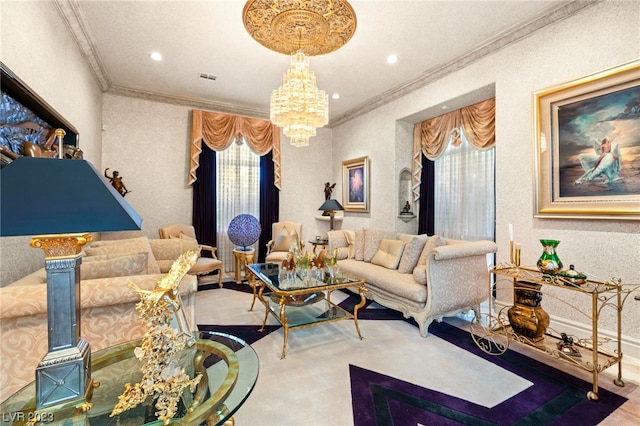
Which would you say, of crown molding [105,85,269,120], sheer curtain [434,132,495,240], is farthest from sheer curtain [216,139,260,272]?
sheer curtain [434,132,495,240]

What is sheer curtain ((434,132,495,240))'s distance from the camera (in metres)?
3.98

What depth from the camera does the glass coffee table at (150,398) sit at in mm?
1001

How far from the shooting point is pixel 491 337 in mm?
2791

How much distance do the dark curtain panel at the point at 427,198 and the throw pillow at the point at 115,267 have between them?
4.14 metres

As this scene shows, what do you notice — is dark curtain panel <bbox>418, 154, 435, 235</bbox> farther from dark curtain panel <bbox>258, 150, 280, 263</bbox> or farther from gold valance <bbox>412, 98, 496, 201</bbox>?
dark curtain panel <bbox>258, 150, 280, 263</bbox>

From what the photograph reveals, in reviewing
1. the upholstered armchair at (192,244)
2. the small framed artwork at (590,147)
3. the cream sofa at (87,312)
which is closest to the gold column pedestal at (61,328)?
the cream sofa at (87,312)

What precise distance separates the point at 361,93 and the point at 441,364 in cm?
420

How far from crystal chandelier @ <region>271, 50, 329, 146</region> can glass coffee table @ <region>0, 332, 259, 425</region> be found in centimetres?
233

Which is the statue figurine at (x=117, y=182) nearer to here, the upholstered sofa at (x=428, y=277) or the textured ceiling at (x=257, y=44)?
the textured ceiling at (x=257, y=44)

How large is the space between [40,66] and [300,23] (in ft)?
7.16

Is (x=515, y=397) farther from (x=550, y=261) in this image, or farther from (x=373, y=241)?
(x=373, y=241)

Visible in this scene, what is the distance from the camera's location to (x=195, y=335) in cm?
160

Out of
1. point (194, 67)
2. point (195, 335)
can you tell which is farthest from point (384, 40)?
point (195, 335)

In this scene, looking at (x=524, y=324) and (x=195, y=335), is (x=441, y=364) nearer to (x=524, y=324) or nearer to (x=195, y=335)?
(x=524, y=324)
